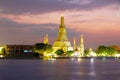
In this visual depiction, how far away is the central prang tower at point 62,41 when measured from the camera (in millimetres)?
142250

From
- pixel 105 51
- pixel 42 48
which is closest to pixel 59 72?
pixel 42 48

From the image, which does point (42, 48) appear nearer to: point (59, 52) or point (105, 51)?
point (59, 52)

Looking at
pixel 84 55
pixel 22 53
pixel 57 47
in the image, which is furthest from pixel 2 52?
pixel 84 55

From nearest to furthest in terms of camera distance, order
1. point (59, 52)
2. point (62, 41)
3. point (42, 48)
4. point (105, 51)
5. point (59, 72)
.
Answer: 1. point (59, 72)
2. point (42, 48)
3. point (59, 52)
4. point (62, 41)
5. point (105, 51)

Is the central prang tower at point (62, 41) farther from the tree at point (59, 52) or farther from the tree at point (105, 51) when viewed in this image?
the tree at point (105, 51)

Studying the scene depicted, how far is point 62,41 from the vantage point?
144000 millimetres

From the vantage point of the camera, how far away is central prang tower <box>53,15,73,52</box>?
467ft

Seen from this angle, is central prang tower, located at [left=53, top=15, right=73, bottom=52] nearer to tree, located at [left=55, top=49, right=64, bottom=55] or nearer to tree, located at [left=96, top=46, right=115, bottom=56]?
tree, located at [left=55, top=49, right=64, bottom=55]

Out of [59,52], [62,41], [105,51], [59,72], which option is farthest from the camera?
[105,51]

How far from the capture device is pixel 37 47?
439ft

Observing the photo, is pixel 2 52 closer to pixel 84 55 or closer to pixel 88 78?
pixel 84 55

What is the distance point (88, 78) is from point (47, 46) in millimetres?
86068

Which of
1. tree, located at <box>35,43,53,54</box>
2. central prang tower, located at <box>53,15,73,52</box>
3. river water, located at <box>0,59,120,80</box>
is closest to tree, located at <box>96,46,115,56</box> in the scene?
central prang tower, located at <box>53,15,73,52</box>

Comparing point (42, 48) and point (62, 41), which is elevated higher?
point (62, 41)
